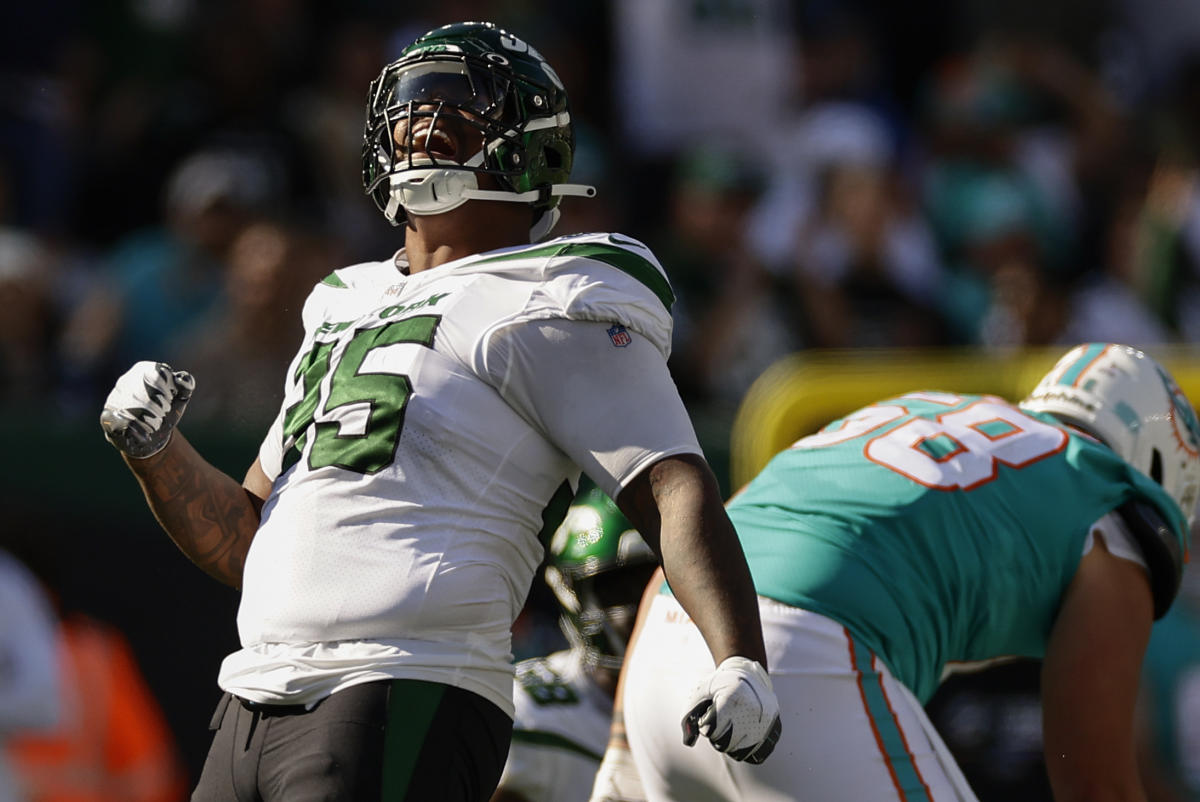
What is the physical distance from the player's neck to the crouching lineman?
29.4 inches

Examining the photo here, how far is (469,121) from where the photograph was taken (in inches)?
106

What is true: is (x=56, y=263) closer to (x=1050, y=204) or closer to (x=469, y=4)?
(x=469, y=4)

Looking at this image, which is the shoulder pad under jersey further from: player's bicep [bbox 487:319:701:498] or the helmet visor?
the helmet visor

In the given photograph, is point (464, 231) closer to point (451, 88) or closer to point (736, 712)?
point (451, 88)

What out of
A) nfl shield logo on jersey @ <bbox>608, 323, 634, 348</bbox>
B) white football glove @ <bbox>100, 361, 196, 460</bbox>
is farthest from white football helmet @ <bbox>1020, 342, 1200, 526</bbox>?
white football glove @ <bbox>100, 361, 196, 460</bbox>

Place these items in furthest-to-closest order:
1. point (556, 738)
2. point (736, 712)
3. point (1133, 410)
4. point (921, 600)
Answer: point (556, 738) → point (1133, 410) → point (921, 600) → point (736, 712)

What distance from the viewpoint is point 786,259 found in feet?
23.1

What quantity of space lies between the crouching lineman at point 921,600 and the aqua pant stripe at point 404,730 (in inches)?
23.9

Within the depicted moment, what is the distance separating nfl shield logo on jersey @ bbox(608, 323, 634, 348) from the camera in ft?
8.23

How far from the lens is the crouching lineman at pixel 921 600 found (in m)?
2.88

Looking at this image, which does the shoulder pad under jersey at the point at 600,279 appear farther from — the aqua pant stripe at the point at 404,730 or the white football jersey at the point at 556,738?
the white football jersey at the point at 556,738

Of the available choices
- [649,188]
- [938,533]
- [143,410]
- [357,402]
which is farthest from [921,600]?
[649,188]

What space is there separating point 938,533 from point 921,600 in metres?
0.12

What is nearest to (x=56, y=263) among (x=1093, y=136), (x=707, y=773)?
(x=707, y=773)
